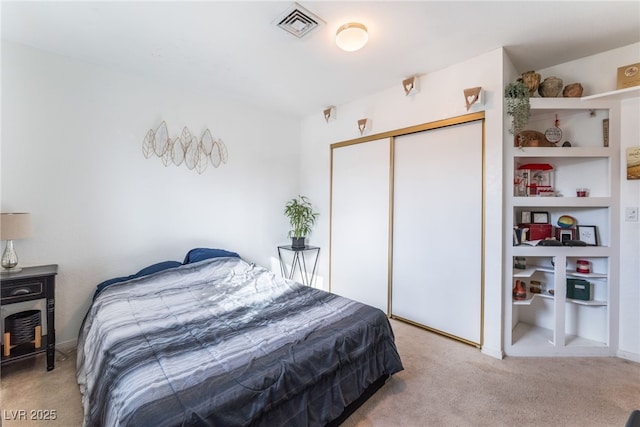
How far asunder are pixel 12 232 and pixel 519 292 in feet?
13.8

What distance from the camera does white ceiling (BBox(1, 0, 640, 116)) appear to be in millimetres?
1891

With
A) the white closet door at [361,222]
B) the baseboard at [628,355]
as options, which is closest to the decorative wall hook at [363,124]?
the white closet door at [361,222]

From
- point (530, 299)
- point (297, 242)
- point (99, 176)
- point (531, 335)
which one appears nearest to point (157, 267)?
point (99, 176)

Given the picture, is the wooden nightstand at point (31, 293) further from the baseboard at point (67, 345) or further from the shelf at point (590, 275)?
the shelf at point (590, 275)

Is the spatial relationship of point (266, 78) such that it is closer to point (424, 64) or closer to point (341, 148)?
point (341, 148)

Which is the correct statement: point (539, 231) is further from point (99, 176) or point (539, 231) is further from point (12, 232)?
point (12, 232)

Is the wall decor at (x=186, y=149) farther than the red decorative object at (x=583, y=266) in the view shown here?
Yes

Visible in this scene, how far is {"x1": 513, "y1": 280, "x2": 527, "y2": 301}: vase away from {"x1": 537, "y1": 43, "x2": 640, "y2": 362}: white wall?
2.34 ft

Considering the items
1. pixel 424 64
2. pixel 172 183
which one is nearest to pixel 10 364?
pixel 172 183

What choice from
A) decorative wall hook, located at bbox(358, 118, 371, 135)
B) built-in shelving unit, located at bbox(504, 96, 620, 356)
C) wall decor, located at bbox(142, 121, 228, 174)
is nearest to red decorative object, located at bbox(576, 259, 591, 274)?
built-in shelving unit, located at bbox(504, 96, 620, 356)

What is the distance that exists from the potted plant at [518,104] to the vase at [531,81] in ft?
0.66

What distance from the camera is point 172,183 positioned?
3.06 meters

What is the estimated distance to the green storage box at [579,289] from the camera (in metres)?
2.50

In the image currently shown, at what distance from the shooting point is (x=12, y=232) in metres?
2.05
